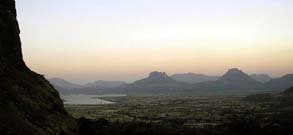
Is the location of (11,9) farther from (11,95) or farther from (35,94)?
(11,95)

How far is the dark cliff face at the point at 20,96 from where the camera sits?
1495 inches

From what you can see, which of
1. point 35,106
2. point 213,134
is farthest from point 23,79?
point 213,134

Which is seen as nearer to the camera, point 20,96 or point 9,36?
point 20,96

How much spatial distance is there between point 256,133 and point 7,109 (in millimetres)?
34422

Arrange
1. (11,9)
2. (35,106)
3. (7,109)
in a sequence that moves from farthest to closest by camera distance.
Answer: (11,9), (35,106), (7,109)

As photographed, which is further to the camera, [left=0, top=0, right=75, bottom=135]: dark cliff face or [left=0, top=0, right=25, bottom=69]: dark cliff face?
[left=0, top=0, right=25, bottom=69]: dark cliff face

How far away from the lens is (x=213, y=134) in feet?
203

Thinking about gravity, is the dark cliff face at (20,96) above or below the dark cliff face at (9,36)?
below

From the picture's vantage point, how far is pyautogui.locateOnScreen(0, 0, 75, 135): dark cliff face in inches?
1495

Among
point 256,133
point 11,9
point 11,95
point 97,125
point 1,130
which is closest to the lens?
point 1,130

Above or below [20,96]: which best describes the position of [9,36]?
above

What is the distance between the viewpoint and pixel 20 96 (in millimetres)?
44156

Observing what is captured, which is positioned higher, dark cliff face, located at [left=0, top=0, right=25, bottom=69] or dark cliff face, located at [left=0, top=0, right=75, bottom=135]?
dark cliff face, located at [left=0, top=0, right=25, bottom=69]

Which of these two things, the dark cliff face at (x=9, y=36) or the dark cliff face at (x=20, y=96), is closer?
the dark cliff face at (x=20, y=96)
